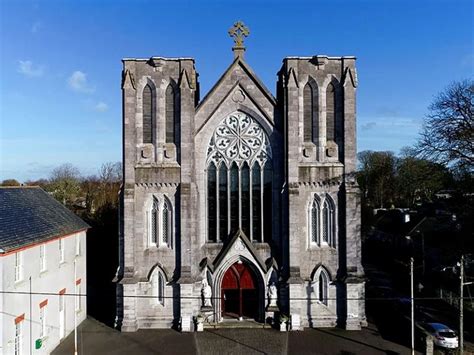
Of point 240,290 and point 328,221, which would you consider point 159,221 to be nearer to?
point 240,290

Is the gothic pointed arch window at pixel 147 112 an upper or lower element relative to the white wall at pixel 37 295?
upper

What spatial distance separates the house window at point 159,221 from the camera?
2403 centimetres

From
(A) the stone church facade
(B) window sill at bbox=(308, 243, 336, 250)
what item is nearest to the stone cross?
(A) the stone church facade

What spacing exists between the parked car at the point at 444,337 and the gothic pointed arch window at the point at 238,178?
9920mm

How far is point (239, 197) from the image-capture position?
80.3ft

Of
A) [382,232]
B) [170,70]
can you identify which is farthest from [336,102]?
[382,232]

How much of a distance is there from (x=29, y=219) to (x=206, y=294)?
10.3 m

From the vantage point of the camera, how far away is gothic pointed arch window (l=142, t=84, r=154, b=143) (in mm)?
24359

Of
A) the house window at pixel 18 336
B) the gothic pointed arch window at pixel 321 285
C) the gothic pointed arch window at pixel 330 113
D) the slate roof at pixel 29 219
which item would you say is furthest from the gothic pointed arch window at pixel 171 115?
the house window at pixel 18 336

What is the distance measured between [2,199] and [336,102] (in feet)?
61.9

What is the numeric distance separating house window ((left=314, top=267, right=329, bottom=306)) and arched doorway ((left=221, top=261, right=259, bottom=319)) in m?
3.57

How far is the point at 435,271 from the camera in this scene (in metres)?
35.5

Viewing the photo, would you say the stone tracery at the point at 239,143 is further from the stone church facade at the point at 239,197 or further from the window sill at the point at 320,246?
the window sill at the point at 320,246

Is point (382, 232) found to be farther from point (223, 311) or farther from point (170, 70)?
point (170, 70)
